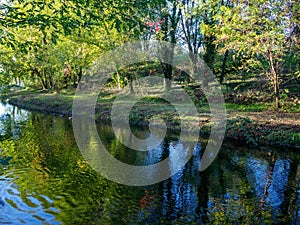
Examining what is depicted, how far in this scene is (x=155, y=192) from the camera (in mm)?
8664

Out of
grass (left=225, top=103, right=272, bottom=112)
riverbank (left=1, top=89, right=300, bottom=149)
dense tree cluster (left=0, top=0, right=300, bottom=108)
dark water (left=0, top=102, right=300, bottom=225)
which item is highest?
dense tree cluster (left=0, top=0, right=300, bottom=108)

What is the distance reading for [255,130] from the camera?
15227 mm

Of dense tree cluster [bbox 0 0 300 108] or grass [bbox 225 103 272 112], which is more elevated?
dense tree cluster [bbox 0 0 300 108]

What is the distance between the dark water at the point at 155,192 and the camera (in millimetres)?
6996

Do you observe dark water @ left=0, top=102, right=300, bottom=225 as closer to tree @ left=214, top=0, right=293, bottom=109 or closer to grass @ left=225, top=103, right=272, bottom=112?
tree @ left=214, top=0, right=293, bottom=109

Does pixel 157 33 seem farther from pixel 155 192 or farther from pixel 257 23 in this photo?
pixel 155 192

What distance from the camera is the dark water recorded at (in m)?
7.00

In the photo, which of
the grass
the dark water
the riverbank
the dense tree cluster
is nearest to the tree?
the dense tree cluster

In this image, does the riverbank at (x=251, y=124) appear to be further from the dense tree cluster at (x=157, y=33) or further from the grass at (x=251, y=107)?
the dense tree cluster at (x=157, y=33)

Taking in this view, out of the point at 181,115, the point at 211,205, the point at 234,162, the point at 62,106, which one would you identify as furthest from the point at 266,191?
the point at 62,106

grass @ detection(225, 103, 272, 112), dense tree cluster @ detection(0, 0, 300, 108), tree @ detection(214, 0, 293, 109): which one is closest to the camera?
dense tree cluster @ detection(0, 0, 300, 108)

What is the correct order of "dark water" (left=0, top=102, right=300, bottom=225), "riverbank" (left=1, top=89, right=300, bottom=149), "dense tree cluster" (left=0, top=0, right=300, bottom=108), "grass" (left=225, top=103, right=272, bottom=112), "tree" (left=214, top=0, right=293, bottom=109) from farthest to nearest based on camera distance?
"grass" (left=225, top=103, right=272, bottom=112) → "tree" (left=214, top=0, right=293, bottom=109) → "riverbank" (left=1, top=89, right=300, bottom=149) → "dark water" (left=0, top=102, right=300, bottom=225) → "dense tree cluster" (left=0, top=0, right=300, bottom=108)

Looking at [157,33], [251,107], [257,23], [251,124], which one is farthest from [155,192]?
[157,33]

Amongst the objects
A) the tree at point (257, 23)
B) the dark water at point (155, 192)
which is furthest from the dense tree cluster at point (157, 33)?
the dark water at point (155, 192)
